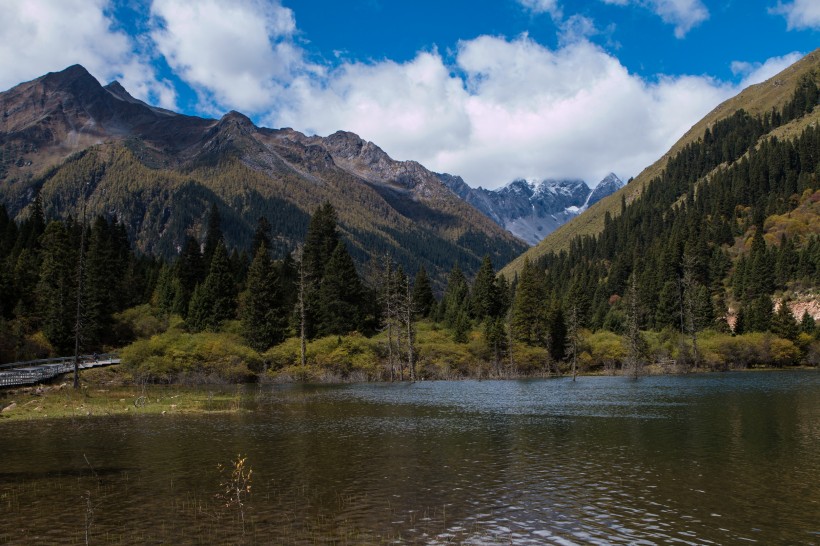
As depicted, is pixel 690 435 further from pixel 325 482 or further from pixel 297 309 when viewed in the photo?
pixel 297 309

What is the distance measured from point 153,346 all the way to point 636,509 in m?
70.8

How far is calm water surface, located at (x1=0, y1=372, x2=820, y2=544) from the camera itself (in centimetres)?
1741

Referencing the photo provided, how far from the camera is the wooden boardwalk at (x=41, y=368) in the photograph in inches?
2454

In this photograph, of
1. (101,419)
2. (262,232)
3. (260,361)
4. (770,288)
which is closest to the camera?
(101,419)

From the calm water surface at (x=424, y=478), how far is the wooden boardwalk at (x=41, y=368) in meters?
27.9

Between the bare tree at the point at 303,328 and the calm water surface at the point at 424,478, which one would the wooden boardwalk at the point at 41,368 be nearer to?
the bare tree at the point at 303,328

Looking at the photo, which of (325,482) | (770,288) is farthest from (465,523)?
(770,288)

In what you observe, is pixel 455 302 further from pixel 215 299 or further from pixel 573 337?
pixel 215 299

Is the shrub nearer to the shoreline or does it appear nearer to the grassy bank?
the shoreline

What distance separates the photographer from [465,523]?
59.3 ft

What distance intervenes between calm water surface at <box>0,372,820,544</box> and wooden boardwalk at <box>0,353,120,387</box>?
27858 mm

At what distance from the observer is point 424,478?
2397cm

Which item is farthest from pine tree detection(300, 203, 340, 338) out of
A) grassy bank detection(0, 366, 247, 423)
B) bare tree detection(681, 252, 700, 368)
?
bare tree detection(681, 252, 700, 368)

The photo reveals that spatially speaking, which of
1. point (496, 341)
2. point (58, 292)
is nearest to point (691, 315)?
point (496, 341)
